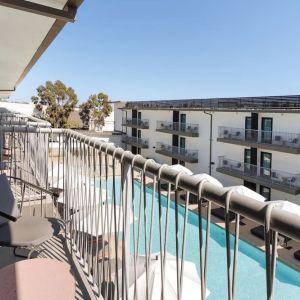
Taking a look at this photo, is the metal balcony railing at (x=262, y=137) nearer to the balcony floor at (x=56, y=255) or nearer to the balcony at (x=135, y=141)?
the balcony at (x=135, y=141)

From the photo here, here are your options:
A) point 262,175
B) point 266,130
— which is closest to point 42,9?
point 262,175

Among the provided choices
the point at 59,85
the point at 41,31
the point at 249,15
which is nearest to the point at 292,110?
the point at 41,31

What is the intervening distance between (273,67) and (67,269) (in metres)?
54.5

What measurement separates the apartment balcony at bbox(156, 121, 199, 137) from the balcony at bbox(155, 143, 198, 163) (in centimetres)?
124

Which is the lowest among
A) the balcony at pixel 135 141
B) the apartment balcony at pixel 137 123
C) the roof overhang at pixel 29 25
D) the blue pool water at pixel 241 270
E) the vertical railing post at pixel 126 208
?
the blue pool water at pixel 241 270

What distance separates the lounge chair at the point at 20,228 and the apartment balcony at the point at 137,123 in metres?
25.5

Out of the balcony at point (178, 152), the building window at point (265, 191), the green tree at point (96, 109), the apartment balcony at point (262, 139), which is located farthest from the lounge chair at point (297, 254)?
the green tree at point (96, 109)

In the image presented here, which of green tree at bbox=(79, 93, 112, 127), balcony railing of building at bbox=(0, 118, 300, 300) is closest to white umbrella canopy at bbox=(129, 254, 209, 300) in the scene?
balcony railing of building at bbox=(0, 118, 300, 300)

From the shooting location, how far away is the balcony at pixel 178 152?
73.7ft

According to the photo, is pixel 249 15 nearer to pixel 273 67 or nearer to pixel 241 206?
pixel 273 67

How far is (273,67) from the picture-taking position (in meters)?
50.2

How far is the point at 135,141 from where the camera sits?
95.4 ft

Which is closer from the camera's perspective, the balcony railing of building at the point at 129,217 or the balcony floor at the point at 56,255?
the balcony railing of building at the point at 129,217

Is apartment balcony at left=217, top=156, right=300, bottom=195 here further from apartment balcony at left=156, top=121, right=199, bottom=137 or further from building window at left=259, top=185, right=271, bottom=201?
apartment balcony at left=156, top=121, right=199, bottom=137
